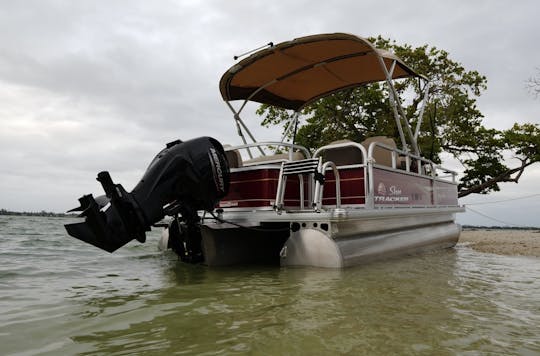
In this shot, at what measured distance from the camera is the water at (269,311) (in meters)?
2.16

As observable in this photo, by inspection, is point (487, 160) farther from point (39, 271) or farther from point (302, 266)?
point (39, 271)

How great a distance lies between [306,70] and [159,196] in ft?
15.1

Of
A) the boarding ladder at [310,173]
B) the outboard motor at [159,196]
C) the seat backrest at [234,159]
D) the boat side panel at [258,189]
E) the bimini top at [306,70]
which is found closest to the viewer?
the outboard motor at [159,196]

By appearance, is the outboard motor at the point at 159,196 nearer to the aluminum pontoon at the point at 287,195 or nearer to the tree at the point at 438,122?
the aluminum pontoon at the point at 287,195

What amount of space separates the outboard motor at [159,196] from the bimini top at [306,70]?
115 inches

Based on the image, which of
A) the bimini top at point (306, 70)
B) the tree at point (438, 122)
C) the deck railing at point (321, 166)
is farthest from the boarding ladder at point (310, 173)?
the tree at point (438, 122)

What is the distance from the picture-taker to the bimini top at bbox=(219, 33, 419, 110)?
6.54 meters

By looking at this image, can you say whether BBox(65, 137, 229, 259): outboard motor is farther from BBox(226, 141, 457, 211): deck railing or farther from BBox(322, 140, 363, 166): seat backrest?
BBox(322, 140, 363, 166): seat backrest

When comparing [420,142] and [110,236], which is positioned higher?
[420,142]

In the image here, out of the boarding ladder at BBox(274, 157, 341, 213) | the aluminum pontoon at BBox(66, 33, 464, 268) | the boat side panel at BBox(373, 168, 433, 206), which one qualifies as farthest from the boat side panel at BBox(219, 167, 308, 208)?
the boat side panel at BBox(373, 168, 433, 206)

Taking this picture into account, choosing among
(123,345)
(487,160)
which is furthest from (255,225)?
(487,160)

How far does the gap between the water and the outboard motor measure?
1.83 feet

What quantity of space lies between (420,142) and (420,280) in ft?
48.5

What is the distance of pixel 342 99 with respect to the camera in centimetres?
1802
